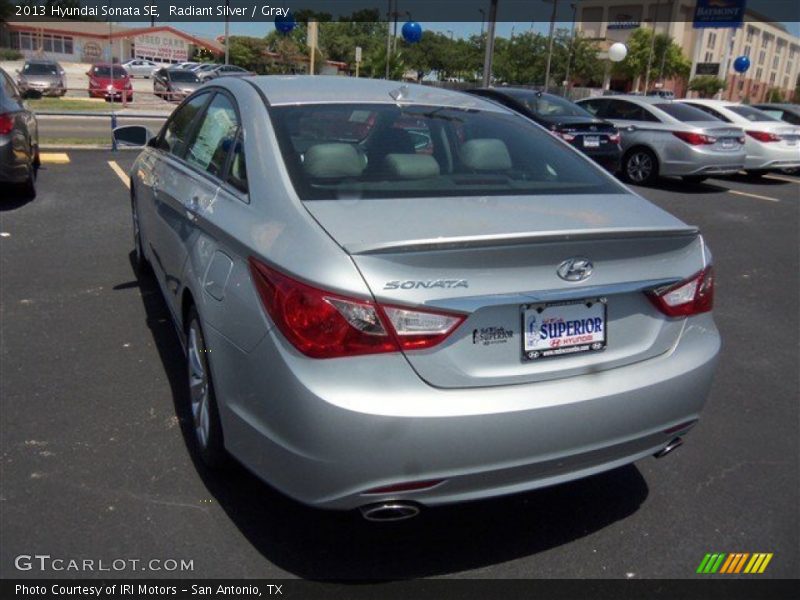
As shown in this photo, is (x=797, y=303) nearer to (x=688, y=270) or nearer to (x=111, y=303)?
(x=688, y=270)

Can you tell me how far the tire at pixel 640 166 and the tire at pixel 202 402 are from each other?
36.6ft

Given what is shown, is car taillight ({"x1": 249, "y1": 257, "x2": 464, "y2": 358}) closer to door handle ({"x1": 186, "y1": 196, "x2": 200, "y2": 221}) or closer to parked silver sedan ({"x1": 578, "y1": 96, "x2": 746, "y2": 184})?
door handle ({"x1": 186, "y1": 196, "x2": 200, "y2": 221})

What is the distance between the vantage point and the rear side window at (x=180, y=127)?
4.26 m

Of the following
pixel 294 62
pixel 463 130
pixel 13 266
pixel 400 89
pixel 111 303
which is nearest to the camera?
pixel 463 130

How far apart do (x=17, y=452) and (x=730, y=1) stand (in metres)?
46.0

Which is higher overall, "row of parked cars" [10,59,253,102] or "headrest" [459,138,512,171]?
"headrest" [459,138,512,171]

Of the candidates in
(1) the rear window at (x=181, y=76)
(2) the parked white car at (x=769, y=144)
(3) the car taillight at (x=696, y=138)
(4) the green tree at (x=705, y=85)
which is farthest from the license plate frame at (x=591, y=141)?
(4) the green tree at (x=705, y=85)

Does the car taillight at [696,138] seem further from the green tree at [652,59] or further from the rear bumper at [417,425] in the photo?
the green tree at [652,59]

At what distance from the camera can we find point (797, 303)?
630 cm

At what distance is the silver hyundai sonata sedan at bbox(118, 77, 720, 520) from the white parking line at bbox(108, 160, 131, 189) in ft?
23.5

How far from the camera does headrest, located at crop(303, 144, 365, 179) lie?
289cm

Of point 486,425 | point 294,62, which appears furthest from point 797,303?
point 294,62

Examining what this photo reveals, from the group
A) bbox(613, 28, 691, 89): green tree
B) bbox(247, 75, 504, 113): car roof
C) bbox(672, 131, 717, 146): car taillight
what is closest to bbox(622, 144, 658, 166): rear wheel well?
bbox(672, 131, 717, 146): car taillight

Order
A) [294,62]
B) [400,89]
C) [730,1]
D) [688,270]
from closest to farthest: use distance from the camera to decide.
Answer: [688,270]
[400,89]
[730,1]
[294,62]
